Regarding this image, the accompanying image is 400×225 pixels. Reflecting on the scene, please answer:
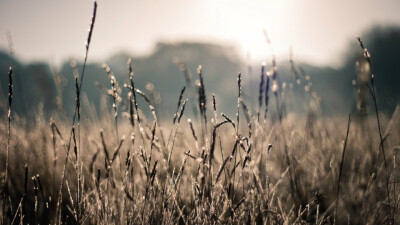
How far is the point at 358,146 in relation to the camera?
2.72 metres

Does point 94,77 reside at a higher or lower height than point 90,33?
higher

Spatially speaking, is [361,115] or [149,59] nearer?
[361,115]

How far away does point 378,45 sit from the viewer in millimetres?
30750

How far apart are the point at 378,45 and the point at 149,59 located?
31046mm

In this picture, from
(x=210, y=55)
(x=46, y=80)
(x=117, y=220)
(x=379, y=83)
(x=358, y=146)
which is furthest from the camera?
(x=210, y=55)

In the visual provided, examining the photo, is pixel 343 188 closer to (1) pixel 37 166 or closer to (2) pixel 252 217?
(2) pixel 252 217

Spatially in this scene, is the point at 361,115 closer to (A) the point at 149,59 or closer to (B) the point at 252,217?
(B) the point at 252,217

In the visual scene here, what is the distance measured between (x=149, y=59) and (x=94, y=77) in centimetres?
878

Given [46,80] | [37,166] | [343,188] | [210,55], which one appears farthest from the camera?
[210,55]

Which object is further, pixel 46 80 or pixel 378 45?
pixel 378 45

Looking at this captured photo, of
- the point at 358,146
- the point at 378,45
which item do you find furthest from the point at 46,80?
the point at 378,45

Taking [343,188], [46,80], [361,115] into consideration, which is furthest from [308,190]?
[46,80]

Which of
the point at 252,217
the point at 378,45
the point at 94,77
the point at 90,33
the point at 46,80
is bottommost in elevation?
the point at 252,217

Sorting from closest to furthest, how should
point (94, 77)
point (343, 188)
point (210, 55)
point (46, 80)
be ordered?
point (343, 188), point (46, 80), point (94, 77), point (210, 55)
